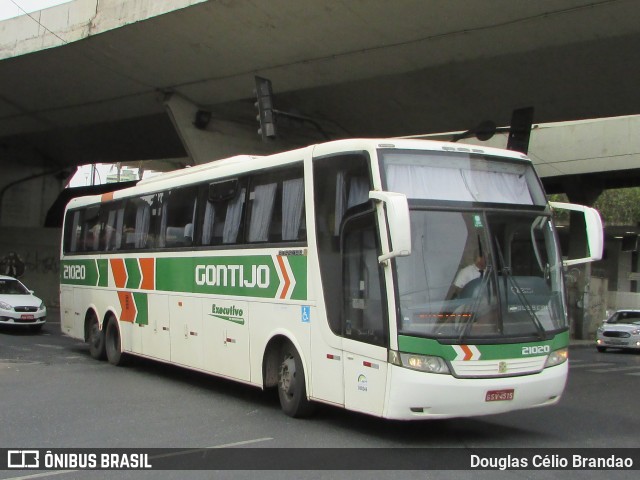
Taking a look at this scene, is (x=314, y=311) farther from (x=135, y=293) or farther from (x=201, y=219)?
(x=135, y=293)

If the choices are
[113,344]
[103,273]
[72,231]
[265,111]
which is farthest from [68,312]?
[265,111]

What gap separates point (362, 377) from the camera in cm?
794

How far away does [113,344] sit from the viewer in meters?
14.8

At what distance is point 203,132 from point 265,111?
24.2 feet

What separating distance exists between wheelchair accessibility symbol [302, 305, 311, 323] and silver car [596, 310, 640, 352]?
19.7m

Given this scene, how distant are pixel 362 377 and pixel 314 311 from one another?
4.02 feet

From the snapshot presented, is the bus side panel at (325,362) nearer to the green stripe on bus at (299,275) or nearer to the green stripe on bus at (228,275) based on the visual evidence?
the green stripe on bus at (299,275)

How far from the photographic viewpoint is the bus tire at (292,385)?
909cm

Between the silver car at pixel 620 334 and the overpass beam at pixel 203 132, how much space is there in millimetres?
14090

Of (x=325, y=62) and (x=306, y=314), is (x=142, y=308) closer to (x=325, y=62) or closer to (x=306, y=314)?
(x=306, y=314)

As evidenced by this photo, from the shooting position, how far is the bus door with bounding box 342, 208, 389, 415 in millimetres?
7707

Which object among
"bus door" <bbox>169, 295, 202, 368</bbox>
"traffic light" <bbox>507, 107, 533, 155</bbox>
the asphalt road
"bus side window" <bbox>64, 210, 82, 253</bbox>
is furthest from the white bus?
"traffic light" <bbox>507, 107, 533, 155</bbox>

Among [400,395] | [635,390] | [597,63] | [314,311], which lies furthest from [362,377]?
[597,63]

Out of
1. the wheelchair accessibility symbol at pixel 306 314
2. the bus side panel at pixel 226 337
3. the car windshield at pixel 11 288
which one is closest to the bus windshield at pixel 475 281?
the wheelchair accessibility symbol at pixel 306 314
